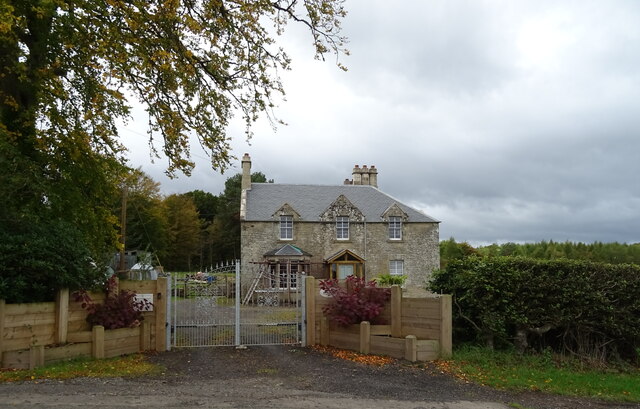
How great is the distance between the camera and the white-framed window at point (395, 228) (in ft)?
122

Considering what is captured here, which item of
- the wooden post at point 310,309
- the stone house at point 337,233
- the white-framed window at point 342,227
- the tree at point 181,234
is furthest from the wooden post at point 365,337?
the tree at point 181,234

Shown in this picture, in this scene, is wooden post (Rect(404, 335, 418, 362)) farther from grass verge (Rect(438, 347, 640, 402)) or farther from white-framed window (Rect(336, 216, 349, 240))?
white-framed window (Rect(336, 216, 349, 240))

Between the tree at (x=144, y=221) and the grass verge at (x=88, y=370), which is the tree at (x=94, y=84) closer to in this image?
the grass verge at (x=88, y=370)

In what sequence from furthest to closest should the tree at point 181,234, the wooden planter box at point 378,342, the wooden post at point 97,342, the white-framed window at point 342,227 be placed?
1. the tree at point 181,234
2. the white-framed window at point 342,227
3. the wooden planter box at point 378,342
4. the wooden post at point 97,342

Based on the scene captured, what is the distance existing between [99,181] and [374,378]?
9426 millimetres

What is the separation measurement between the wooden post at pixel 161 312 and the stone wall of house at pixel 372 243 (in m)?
23.2

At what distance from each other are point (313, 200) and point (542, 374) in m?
28.9

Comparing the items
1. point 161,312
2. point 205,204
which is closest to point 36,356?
point 161,312

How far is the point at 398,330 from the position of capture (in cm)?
1184

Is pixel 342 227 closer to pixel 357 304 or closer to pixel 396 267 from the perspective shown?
pixel 396 267

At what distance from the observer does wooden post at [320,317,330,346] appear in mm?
12781

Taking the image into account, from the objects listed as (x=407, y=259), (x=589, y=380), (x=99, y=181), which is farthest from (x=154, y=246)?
(x=589, y=380)

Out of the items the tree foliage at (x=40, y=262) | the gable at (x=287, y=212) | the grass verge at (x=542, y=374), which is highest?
the gable at (x=287, y=212)

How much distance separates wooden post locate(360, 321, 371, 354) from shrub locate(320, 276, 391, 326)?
304 millimetres
